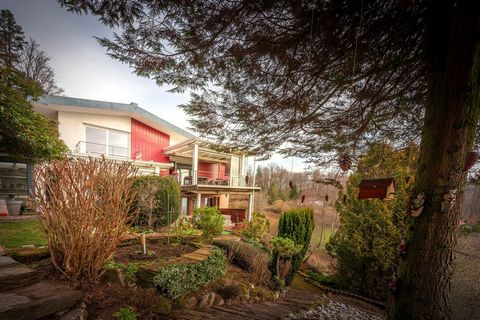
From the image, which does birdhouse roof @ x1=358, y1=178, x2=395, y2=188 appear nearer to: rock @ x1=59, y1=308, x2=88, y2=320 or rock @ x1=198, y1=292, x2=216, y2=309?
rock @ x1=198, y1=292, x2=216, y2=309

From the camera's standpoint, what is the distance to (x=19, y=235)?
5.20 m

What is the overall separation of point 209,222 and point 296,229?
2.40 metres

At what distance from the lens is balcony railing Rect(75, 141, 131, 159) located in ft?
33.4

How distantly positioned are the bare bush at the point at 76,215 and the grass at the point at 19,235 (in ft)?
9.67

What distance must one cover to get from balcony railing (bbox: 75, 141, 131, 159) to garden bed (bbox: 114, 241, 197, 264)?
28.3 ft

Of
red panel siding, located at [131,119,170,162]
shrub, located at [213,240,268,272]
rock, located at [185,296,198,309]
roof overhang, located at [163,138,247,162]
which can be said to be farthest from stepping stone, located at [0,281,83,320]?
red panel siding, located at [131,119,170,162]

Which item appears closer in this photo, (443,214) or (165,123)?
(443,214)

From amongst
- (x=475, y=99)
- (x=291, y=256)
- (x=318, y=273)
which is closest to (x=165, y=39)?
(x=475, y=99)

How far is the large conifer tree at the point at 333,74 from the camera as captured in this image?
176 centimetres

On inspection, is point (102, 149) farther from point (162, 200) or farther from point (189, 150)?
point (162, 200)

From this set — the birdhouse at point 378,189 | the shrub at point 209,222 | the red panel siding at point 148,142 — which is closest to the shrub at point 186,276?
the shrub at point 209,222

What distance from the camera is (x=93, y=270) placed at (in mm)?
2379

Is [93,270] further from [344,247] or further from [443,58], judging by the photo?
[344,247]

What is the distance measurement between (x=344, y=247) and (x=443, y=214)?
483cm
